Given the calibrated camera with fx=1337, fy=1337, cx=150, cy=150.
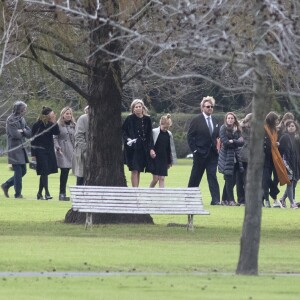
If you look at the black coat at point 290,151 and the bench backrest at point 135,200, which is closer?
the bench backrest at point 135,200

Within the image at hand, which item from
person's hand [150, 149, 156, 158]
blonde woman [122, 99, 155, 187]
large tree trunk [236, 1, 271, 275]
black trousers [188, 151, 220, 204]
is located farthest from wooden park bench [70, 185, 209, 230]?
large tree trunk [236, 1, 271, 275]

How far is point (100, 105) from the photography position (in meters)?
21.9

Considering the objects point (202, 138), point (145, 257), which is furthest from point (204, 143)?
point (145, 257)

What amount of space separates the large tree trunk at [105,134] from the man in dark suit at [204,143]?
4.79m

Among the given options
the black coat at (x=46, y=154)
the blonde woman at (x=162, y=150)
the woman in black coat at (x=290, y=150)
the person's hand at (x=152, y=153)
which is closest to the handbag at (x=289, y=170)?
the woman in black coat at (x=290, y=150)

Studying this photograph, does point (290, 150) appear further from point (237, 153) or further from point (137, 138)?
point (137, 138)

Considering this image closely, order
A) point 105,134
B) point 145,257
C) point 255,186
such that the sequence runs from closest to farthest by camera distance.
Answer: point 255,186, point 145,257, point 105,134

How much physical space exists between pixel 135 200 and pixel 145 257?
431 centimetres

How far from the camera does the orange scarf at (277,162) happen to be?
89.5 ft

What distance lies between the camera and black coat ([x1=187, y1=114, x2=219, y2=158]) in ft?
89.5

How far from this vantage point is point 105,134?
72.2ft

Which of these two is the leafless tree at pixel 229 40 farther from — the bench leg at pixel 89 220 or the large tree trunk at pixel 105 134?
the bench leg at pixel 89 220

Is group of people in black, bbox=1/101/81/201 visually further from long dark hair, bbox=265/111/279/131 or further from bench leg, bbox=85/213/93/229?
bench leg, bbox=85/213/93/229

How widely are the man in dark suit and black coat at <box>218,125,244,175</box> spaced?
20.9 inches
